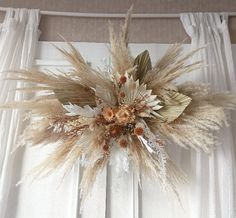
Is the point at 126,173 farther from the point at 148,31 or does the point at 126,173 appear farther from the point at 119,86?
the point at 148,31

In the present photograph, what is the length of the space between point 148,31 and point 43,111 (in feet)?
2.22

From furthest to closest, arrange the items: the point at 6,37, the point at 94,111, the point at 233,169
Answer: the point at 6,37, the point at 233,169, the point at 94,111

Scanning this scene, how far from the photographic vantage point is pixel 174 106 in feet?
3.41

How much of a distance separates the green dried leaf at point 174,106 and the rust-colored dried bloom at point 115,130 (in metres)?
0.15

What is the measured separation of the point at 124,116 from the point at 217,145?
38 cm

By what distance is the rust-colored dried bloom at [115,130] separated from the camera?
3.44ft

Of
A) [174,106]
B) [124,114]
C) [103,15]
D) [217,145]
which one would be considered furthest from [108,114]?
[103,15]

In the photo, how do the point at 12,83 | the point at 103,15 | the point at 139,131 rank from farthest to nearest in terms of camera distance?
1. the point at 103,15
2. the point at 12,83
3. the point at 139,131

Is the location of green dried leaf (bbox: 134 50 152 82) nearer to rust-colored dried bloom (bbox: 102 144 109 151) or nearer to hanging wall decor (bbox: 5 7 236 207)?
hanging wall decor (bbox: 5 7 236 207)

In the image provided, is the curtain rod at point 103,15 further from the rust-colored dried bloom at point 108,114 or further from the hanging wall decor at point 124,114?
the rust-colored dried bloom at point 108,114

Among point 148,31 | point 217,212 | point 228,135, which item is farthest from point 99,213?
point 148,31

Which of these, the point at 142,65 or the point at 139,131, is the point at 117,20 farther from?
the point at 139,131

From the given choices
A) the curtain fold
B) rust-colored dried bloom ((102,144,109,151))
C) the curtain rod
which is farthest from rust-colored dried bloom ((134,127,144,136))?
the curtain rod

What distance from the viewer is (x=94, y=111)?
3.40 ft
